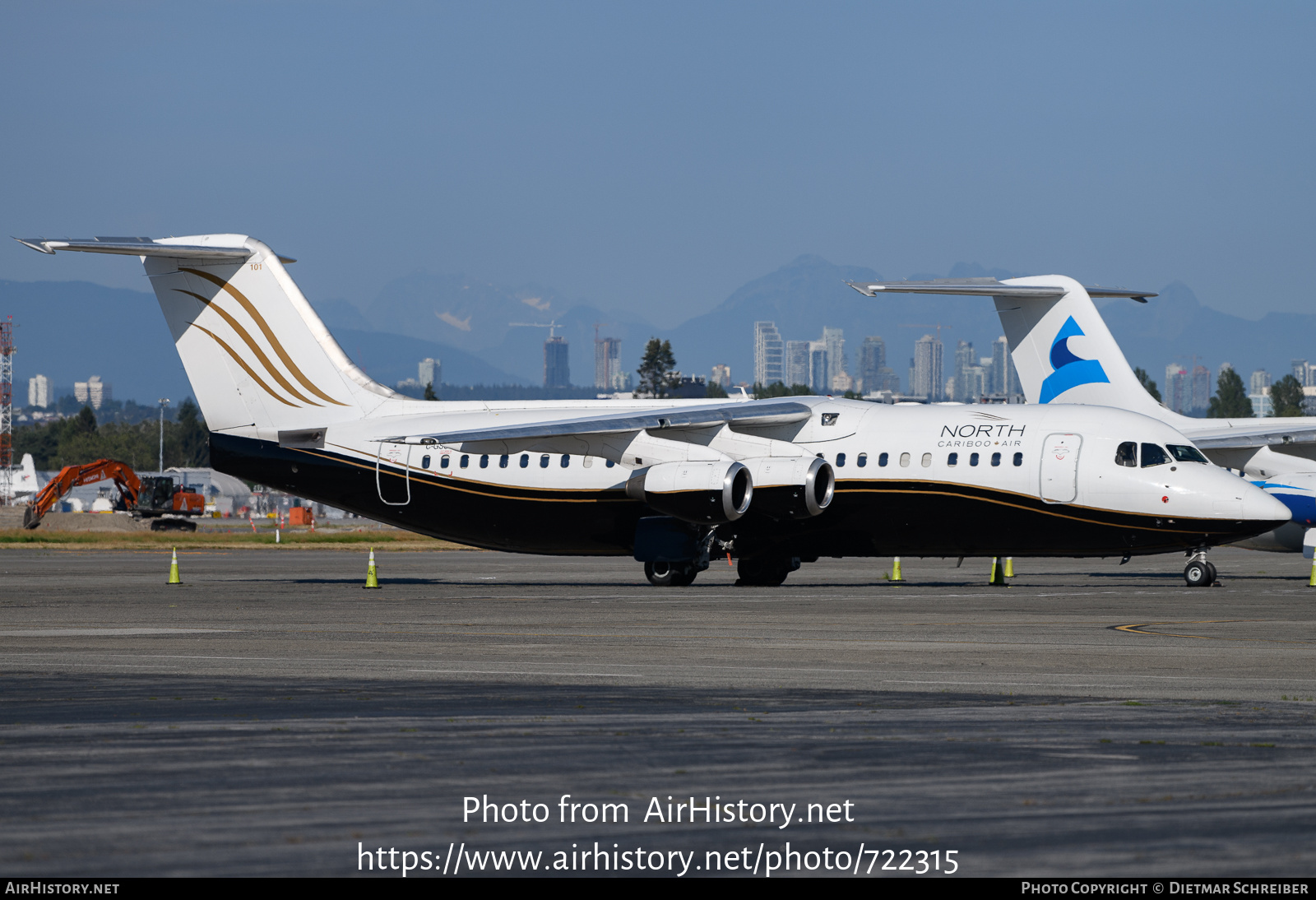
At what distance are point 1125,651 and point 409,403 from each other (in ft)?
73.7

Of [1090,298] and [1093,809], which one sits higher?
[1090,298]

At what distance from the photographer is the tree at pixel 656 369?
18050 centimetres

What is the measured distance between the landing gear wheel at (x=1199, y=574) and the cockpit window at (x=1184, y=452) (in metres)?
2.95

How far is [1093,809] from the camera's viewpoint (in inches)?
324

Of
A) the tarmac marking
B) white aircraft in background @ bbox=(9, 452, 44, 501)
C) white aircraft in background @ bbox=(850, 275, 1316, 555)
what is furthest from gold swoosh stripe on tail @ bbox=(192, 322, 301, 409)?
white aircraft in background @ bbox=(9, 452, 44, 501)

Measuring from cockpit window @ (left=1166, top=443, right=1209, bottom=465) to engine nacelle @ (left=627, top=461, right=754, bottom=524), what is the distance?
861 centimetres

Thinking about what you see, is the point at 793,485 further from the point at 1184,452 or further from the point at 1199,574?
the point at 1199,574

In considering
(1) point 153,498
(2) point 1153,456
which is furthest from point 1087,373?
(1) point 153,498

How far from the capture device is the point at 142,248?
114 ft

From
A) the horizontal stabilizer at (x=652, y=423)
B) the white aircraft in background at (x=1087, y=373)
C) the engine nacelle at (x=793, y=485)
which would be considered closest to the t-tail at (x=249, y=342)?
the horizontal stabilizer at (x=652, y=423)

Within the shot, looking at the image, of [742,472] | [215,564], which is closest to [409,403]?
[742,472]

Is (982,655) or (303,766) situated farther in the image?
(982,655)

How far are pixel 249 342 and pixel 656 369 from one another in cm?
14785

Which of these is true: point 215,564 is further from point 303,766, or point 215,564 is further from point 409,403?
point 303,766
